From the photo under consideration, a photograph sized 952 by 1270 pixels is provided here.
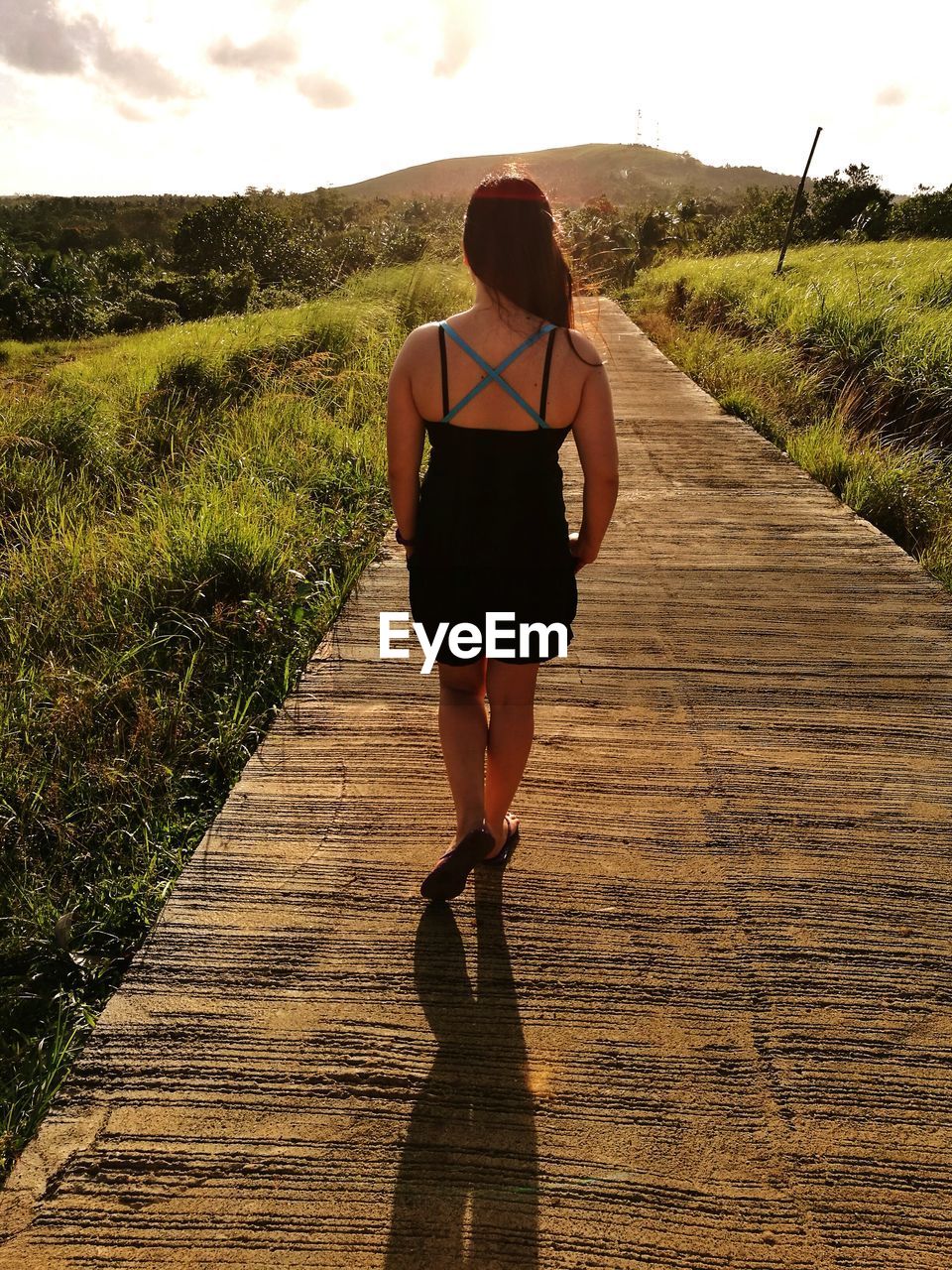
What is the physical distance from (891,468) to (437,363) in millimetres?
4561

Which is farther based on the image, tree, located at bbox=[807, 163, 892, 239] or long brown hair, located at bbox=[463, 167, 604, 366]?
tree, located at bbox=[807, 163, 892, 239]

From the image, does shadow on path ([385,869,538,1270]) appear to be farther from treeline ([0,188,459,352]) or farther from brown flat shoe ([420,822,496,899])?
treeline ([0,188,459,352])

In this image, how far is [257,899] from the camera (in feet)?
6.47

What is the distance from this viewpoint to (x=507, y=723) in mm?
1959

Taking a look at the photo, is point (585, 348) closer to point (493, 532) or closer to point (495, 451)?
point (495, 451)

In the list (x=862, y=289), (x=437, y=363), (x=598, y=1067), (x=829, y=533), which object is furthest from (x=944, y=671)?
(x=862, y=289)

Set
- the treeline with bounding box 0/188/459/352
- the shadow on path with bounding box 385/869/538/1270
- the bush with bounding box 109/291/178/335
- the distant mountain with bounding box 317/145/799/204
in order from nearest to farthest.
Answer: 1. the shadow on path with bounding box 385/869/538/1270
2. the treeline with bounding box 0/188/459/352
3. the bush with bounding box 109/291/178/335
4. the distant mountain with bounding box 317/145/799/204

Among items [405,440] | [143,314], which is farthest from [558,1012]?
[143,314]

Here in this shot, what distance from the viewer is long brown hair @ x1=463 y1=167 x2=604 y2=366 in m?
1.51

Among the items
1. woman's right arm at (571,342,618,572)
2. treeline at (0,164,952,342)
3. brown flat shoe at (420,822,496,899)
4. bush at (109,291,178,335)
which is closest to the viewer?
woman's right arm at (571,342,618,572)

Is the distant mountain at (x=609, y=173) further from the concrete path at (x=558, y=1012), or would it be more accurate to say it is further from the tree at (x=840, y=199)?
the concrete path at (x=558, y=1012)

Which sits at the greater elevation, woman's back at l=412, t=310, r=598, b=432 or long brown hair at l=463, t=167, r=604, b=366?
long brown hair at l=463, t=167, r=604, b=366

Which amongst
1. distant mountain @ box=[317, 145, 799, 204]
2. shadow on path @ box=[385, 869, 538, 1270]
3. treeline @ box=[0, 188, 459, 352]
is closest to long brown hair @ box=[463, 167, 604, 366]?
shadow on path @ box=[385, 869, 538, 1270]

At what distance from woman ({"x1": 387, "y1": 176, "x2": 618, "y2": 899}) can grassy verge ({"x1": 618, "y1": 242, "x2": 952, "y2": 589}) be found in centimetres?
314
